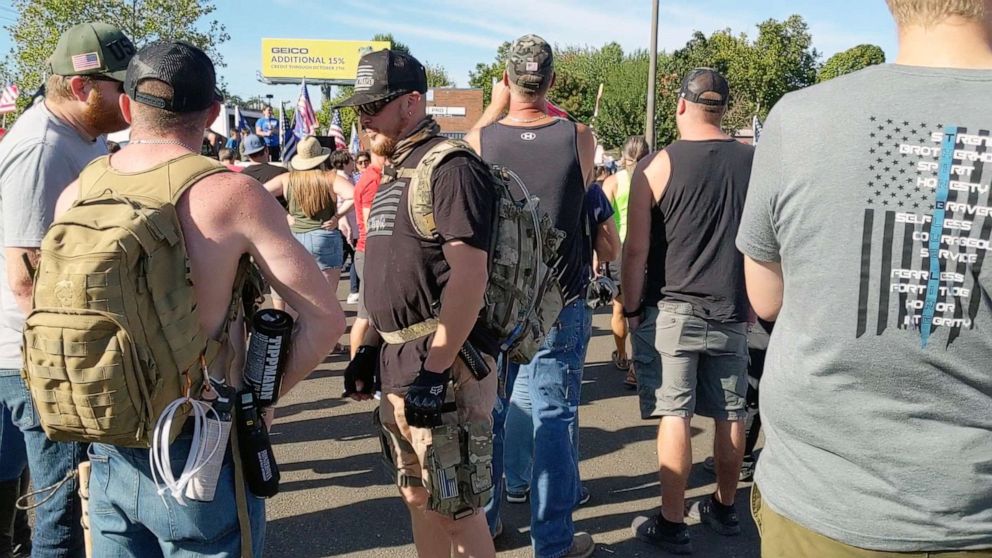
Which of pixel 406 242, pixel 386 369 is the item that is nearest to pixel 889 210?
pixel 406 242

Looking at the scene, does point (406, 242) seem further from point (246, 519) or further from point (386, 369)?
point (246, 519)

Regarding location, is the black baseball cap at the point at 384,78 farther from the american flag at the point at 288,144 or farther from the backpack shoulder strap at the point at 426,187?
the american flag at the point at 288,144

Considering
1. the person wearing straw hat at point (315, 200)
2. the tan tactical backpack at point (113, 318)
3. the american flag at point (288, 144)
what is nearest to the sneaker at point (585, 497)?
the tan tactical backpack at point (113, 318)

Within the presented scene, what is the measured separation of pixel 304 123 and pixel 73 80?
446 inches

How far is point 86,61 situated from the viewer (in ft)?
8.13

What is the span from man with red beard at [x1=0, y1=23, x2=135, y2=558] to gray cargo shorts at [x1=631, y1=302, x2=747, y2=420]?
2.32 metres

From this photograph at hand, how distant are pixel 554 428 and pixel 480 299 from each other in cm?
113

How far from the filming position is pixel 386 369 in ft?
8.15

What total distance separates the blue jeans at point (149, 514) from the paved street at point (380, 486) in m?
1.71

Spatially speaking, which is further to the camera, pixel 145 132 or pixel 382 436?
pixel 382 436

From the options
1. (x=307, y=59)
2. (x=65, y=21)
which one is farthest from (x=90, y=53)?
(x=307, y=59)

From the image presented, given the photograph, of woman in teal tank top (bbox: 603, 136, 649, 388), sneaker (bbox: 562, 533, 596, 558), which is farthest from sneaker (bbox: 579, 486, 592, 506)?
woman in teal tank top (bbox: 603, 136, 649, 388)

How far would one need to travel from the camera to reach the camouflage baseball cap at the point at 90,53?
97.3 inches

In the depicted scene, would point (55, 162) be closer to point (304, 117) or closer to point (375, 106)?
point (375, 106)
